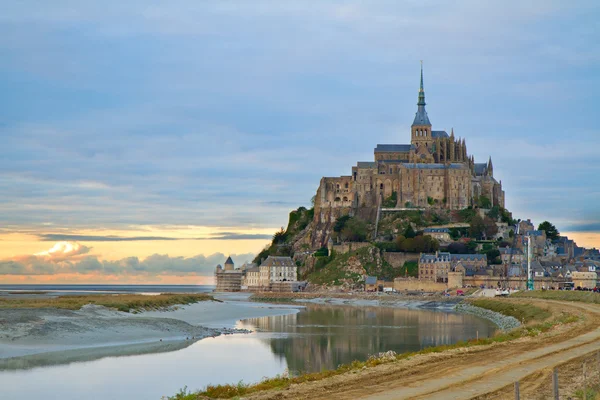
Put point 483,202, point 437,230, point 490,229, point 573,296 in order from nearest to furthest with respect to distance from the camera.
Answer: point 573,296
point 437,230
point 490,229
point 483,202

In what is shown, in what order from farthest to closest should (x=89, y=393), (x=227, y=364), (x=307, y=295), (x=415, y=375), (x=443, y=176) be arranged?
(x=443, y=176), (x=307, y=295), (x=227, y=364), (x=89, y=393), (x=415, y=375)

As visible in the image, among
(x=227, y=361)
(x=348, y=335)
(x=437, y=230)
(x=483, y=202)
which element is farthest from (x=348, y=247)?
(x=227, y=361)

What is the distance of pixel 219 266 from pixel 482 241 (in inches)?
1889

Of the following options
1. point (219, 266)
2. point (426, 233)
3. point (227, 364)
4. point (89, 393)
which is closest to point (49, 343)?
point (227, 364)

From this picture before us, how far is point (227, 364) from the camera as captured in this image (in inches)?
1242

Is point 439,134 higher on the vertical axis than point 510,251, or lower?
higher

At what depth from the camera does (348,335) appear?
47344 mm

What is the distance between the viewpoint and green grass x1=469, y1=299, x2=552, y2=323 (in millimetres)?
51013

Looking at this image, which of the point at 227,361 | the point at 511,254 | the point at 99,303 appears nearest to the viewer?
the point at 227,361

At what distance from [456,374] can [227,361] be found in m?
13.7

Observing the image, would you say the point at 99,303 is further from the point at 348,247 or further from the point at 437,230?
the point at 437,230

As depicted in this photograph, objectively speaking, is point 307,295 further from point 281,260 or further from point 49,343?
point 49,343

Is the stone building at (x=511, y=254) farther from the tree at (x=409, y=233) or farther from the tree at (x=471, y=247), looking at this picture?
the tree at (x=409, y=233)

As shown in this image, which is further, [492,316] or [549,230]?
[549,230]
